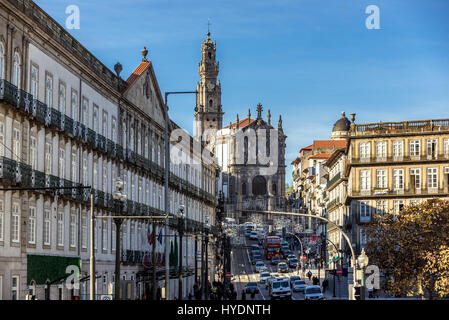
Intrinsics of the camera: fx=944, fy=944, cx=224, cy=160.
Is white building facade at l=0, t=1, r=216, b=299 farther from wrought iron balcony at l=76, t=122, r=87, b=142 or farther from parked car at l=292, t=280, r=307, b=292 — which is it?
parked car at l=292, t=280, r=307, b=292

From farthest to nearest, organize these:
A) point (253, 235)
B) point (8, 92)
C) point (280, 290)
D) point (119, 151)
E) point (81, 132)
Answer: point (253, 235), point (280, 290), point (119, 151), point (81, 132), point (8, 92)

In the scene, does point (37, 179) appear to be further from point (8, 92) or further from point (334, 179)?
point (334, 179)

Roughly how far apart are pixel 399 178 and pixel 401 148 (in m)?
3.19

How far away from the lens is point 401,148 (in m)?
99.8

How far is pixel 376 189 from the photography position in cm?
10094

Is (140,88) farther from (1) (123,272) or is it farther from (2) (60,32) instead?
(2) (60,32)

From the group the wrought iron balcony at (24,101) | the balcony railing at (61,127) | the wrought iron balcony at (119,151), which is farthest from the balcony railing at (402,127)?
the wrought iron balcony at (24,101)

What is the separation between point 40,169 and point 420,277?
101 feet

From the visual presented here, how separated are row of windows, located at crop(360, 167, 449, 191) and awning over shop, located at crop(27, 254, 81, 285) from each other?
53.3 metres

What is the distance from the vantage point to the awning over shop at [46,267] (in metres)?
46.8

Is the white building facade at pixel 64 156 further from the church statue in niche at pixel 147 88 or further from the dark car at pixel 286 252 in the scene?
the dark car at pixel 286 252

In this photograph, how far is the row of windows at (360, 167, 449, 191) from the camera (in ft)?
323

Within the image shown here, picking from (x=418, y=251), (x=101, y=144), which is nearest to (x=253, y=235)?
(x=418, y=251)
